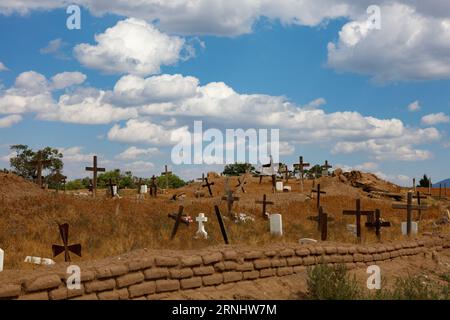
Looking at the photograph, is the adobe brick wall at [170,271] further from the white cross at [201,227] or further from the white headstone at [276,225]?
the white cross at [201,227]

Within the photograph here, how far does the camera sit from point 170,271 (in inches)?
358

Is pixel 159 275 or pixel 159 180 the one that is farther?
pixel 159 180

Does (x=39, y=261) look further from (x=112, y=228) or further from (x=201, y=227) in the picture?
(x=201, y=227)

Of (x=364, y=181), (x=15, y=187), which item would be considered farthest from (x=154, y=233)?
(x=364, y=181)

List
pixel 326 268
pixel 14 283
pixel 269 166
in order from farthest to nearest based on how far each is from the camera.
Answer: pixel 269 166, pixel 326 268, pixel 14 283

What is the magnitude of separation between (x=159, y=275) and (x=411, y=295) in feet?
14.8

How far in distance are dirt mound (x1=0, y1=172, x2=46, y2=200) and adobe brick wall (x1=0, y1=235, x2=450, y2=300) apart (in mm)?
18624

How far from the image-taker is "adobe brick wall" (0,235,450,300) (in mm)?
7465

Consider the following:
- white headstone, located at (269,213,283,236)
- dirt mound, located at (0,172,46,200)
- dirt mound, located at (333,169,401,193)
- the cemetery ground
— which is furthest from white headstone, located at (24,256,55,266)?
dirt mound, located at (333,169,401,193)

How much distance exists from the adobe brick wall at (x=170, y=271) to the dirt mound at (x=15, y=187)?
18624 mm

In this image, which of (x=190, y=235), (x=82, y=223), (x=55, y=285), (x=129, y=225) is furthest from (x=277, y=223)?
(x=55, y=285)

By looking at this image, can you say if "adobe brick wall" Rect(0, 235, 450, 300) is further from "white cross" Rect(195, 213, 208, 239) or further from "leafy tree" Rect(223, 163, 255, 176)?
"leafy tree" Rect(223, 163, 255, 176)
